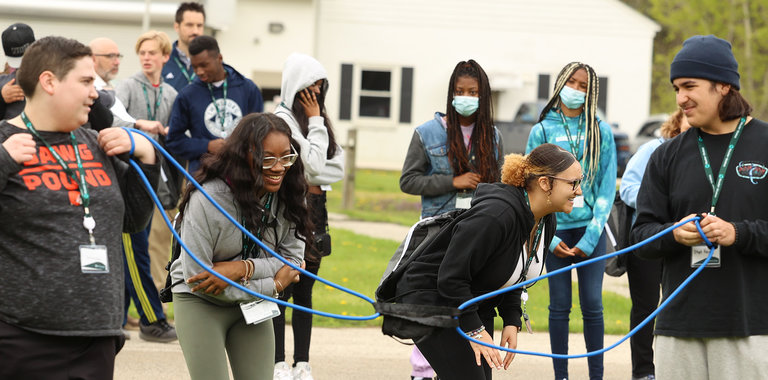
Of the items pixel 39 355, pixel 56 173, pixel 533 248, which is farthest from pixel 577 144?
pixel 39 355

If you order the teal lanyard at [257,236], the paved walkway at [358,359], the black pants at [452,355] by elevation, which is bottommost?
the paved walkway at [358,359]

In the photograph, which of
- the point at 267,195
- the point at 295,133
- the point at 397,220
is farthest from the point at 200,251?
the point at 397,220

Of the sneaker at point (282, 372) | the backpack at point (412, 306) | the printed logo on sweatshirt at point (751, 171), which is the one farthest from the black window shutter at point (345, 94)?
the printed logo on sweatshirt at point (751, 171)

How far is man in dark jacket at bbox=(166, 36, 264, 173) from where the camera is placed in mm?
7199

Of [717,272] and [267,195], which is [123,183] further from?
[717,272]

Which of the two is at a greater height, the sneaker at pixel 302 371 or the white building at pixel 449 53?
the white building at pixel 449 53

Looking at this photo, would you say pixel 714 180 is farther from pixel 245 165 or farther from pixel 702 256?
pixel 245 165

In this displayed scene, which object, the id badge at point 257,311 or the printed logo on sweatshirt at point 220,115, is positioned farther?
the printed logo on sweatshirt at point 220,115

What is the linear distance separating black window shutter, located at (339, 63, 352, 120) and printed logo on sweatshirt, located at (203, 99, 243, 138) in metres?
21.8

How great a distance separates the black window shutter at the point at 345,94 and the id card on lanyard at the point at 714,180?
82.2 feet

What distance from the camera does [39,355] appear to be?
3.61 metres

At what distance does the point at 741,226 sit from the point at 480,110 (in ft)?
8.87

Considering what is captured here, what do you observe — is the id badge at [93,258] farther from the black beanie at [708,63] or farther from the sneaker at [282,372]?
the sneaker at [282,372]

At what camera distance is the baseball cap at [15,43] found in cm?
636
